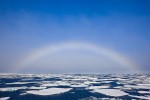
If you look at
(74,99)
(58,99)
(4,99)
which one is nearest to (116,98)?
(74,99)

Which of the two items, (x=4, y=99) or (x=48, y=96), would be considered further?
(x=48, y=96)

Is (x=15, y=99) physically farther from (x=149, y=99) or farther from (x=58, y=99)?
(x=149, y=99)

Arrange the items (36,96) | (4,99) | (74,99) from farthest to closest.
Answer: (36,96) < (74,99) < (4,99)

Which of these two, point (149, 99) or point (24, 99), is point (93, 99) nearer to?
point (149, 99)

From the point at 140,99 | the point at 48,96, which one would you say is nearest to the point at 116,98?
the point at 140,99

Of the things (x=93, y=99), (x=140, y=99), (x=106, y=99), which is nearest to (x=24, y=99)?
(x=93, y=99)

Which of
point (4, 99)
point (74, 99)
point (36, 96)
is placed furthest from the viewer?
point (36, 96)

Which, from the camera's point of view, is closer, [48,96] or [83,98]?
[83,98]
